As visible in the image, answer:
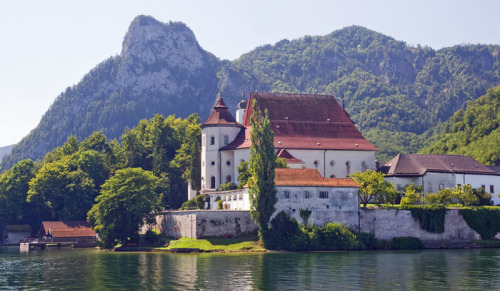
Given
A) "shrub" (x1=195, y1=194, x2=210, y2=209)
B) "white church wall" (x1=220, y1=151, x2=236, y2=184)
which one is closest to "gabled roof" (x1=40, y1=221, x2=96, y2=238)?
"shrub" (x1=195, y1=194, x2=210, y2=209)

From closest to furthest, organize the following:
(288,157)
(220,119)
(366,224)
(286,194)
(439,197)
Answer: (286,194) → (366,224) → (439,197) → (288,157) → (220,119)

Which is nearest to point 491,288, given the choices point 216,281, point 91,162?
point 216,281

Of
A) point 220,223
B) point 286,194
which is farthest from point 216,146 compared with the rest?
point 286,194

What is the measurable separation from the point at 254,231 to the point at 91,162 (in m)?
46.5

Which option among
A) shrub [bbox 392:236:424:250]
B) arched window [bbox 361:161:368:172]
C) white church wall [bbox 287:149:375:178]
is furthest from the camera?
arched window [bbox 361:161:368:172]

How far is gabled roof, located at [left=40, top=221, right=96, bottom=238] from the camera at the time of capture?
112812 mm

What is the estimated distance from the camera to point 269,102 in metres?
111

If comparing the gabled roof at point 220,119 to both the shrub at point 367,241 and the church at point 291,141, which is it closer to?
the church at point 291,141

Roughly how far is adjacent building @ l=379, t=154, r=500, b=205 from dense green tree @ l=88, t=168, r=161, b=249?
112 ft

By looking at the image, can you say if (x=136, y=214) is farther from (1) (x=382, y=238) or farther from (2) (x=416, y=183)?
(2) (x=416, y=183)

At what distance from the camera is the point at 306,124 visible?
110812 millimetres

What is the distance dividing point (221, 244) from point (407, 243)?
2259 centimetres

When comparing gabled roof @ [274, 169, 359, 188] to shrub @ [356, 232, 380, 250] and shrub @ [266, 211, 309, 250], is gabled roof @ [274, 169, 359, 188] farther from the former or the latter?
shrub @ [356, 232, 380, 250]

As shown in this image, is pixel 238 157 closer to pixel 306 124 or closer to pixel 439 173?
pixel 306 124
